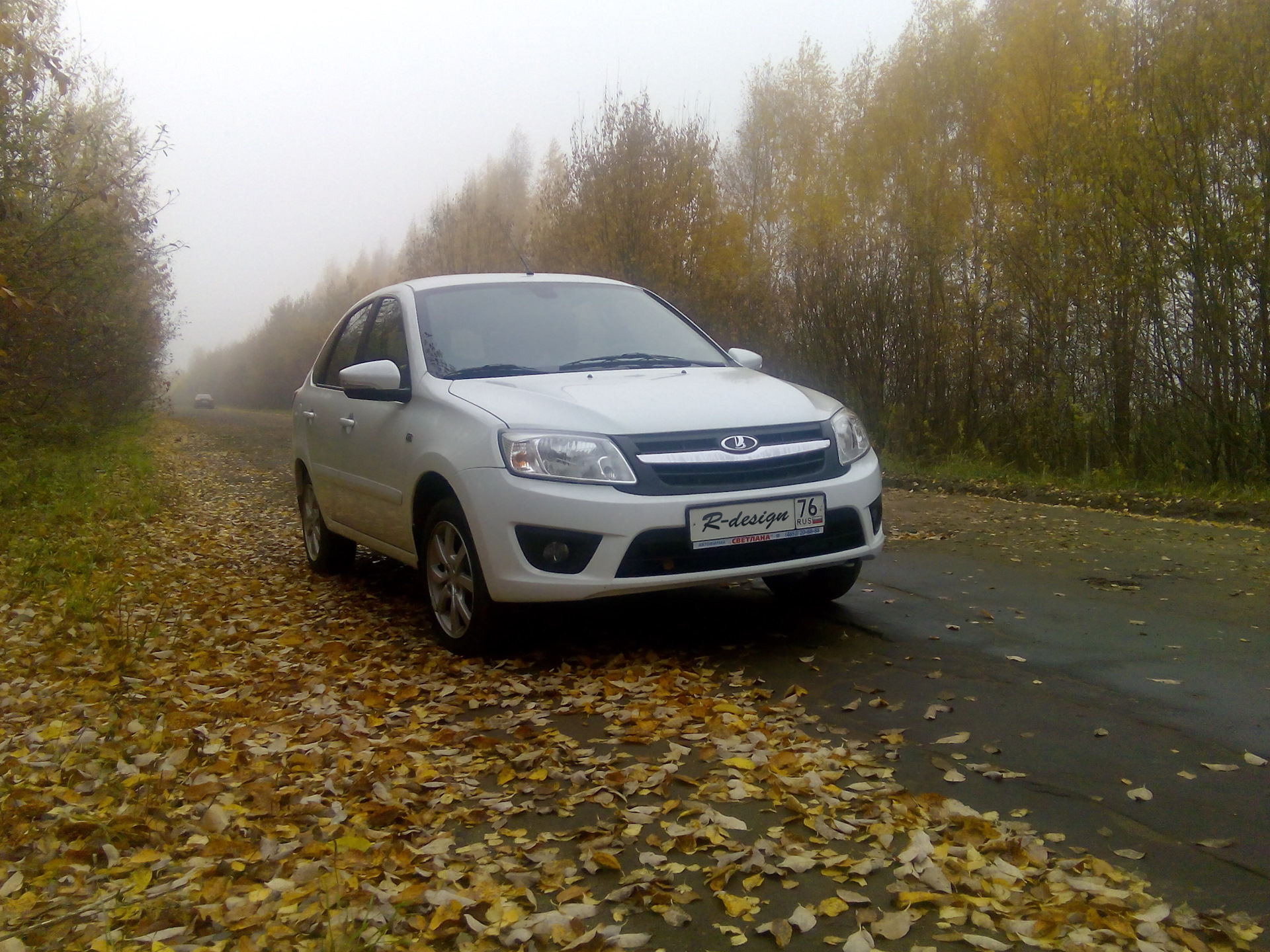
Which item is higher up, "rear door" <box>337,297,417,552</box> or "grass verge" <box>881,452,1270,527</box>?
"rear door" <box>337,297,417,552</box>

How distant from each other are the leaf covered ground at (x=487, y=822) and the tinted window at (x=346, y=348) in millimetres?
2224

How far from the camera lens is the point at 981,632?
5.41 metres

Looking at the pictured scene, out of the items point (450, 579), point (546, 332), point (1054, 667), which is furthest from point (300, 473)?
point (1054, 667)

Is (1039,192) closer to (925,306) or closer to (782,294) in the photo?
(925,306)

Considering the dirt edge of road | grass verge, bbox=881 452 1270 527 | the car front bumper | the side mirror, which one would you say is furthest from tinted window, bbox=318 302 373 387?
grass verge, bbox=881 452 1270 527

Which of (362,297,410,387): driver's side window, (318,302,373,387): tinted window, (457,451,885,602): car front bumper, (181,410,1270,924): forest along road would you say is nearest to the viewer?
(181,410,1270,924): forest along road

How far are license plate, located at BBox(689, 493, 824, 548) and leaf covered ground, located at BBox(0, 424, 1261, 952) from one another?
0.59 meters

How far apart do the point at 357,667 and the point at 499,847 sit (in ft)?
7.53

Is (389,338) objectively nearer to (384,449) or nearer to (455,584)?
(384,449)

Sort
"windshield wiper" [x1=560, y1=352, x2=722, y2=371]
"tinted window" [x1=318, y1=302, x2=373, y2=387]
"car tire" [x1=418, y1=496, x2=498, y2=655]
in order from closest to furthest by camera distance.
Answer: "car tire" [x1=418, y1=496, x2=498, y2=655]
"windshield wiper" [x1=560, y1=352, x2=722, y2=371]
"tinted window" [x1=318, y1=302, x2=373, y2=387]

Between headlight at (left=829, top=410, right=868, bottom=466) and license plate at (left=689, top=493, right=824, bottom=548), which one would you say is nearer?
license plate at (left=689, top=493, right=824, bottom=548)

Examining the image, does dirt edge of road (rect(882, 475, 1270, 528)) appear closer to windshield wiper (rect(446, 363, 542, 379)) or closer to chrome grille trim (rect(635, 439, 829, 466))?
chrome grille trim (rect(635, 439, 829, 466))

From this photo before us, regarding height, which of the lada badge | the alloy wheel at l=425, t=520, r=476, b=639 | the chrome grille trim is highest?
the lada badge

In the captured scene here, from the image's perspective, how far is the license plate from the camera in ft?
15.7
